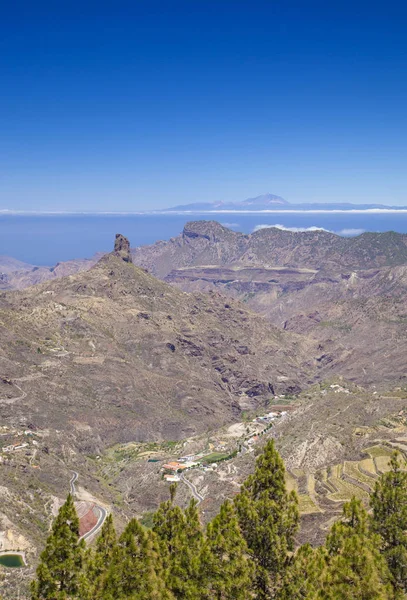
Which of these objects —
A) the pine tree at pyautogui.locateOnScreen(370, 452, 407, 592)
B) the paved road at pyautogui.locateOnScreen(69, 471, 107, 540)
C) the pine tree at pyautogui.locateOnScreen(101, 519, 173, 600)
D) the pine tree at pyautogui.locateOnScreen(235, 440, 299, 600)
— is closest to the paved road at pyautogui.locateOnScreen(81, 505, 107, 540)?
the paved road at pyautogui.locateOnScreen(69, 471, 107, 540)

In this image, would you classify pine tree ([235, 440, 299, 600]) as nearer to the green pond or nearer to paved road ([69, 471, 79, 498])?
the green pond

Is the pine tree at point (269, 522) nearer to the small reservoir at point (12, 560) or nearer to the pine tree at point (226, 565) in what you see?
the pine tree at point (226, 565)

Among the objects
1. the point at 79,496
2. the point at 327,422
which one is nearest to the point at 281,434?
the point at 327,422

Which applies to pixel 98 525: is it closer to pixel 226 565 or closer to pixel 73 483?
pixel 73 483

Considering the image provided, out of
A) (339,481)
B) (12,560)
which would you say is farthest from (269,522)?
(339,481)

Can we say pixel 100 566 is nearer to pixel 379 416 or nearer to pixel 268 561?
pixel 268 561
